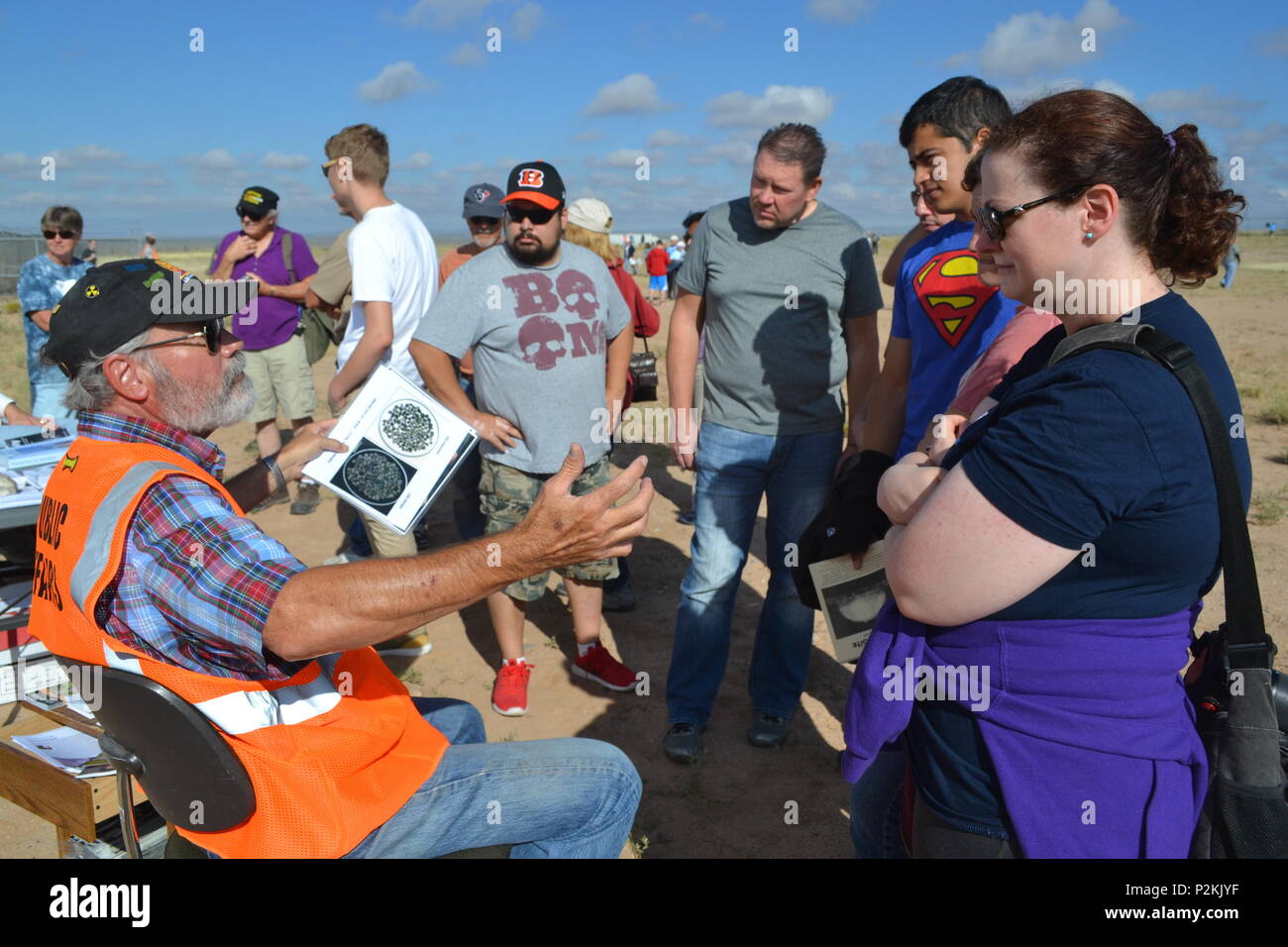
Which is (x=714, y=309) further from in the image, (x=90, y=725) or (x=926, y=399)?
(x=90, y=725)

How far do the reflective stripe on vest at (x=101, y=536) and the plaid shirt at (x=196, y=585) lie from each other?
0.10ft

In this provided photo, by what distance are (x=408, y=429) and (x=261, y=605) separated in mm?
1913

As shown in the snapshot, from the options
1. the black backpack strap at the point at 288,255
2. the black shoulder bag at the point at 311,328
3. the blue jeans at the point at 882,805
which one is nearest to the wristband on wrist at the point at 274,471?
the blue jeans at the point at 882,805

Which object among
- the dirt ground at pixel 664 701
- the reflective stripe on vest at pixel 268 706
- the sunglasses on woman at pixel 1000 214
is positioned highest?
the sunglasses on woman at pixel 1000 214

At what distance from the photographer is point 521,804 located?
2.10m

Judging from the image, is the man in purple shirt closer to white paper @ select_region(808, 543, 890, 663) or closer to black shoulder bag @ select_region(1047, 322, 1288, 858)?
white paper @ select_region(808, 543, 890, 663)

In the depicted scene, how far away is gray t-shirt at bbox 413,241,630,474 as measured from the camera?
12.8ft

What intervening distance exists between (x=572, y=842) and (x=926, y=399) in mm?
1749

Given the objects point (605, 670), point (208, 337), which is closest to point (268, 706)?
Result: point (208, 337)

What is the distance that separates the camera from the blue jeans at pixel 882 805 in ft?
7.81

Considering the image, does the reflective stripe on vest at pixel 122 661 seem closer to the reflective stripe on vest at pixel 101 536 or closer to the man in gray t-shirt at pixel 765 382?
the reflective stripe on vest at pixel 101 536

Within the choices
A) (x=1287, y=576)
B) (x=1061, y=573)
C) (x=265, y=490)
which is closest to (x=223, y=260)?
(x=265, y=490)

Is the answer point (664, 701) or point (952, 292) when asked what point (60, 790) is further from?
point (952, 292)
